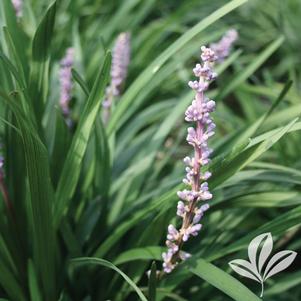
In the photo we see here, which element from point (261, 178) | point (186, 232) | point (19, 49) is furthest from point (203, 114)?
point (19, 49)

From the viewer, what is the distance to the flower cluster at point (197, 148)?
4.25 feet

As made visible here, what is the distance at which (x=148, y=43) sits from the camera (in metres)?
3.31

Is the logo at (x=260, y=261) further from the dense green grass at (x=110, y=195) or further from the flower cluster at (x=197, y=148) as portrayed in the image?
the flower cluster at (x=197, y=148)

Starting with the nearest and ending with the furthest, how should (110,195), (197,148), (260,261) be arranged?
(197,148)
(260,261)
(110,195)

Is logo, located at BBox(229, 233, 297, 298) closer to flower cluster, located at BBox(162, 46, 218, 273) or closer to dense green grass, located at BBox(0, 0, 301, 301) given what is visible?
dense green grass, located at BBox(0, 0, 301, 301)

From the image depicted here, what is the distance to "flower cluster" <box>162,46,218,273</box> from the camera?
1297 millimetres

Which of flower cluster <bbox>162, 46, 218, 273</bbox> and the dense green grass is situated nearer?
flower cluster <bbox>162, 46, 218, 273</bbox>

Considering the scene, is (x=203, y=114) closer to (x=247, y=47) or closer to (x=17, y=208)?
(x=17, y=208)

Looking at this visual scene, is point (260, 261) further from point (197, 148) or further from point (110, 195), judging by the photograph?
point (110, 195)

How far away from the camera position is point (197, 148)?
1348 mm

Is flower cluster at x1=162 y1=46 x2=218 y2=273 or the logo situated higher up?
flower cluster at x1=162 y1=46 x2=218 y2=273

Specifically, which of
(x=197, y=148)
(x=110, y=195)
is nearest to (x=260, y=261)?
(x=197, y=148)

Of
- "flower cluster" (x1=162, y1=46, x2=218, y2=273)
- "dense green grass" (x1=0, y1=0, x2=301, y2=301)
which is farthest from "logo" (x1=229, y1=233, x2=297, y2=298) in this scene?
"flower cluster" (x1=162, y1=46, x2=218, y2=273)

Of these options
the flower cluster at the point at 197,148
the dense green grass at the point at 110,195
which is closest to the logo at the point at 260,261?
the dense green grass at the point at 110,195
